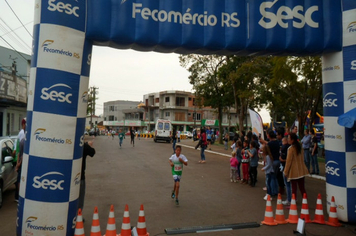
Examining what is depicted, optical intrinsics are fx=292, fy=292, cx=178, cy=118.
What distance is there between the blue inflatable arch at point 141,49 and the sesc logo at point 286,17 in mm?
22

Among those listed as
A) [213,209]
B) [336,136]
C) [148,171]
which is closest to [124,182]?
[148,171]

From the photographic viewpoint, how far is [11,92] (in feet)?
66.6

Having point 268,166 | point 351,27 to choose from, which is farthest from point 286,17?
point 268,166

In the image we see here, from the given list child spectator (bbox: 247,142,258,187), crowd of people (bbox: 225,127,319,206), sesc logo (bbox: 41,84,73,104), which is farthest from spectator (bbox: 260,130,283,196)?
sesc logo (bbox: 41,84,73,104)

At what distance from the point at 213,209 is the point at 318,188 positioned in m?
4.73

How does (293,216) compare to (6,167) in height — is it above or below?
below

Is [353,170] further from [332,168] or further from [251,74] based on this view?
Result: [251,74]

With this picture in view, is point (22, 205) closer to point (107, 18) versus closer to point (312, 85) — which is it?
point (107, 18)

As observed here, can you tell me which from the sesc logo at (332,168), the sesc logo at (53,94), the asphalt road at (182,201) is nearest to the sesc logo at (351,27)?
the sesc logo at (332,168)

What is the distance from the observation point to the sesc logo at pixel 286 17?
6.49m

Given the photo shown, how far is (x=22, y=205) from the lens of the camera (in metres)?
5.00

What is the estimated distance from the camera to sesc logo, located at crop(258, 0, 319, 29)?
6.49 meters

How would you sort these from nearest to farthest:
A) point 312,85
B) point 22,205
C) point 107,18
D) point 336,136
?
point 22,205
point 107,18
point 336,136
point 312,85

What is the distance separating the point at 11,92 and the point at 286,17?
64.4 feet
